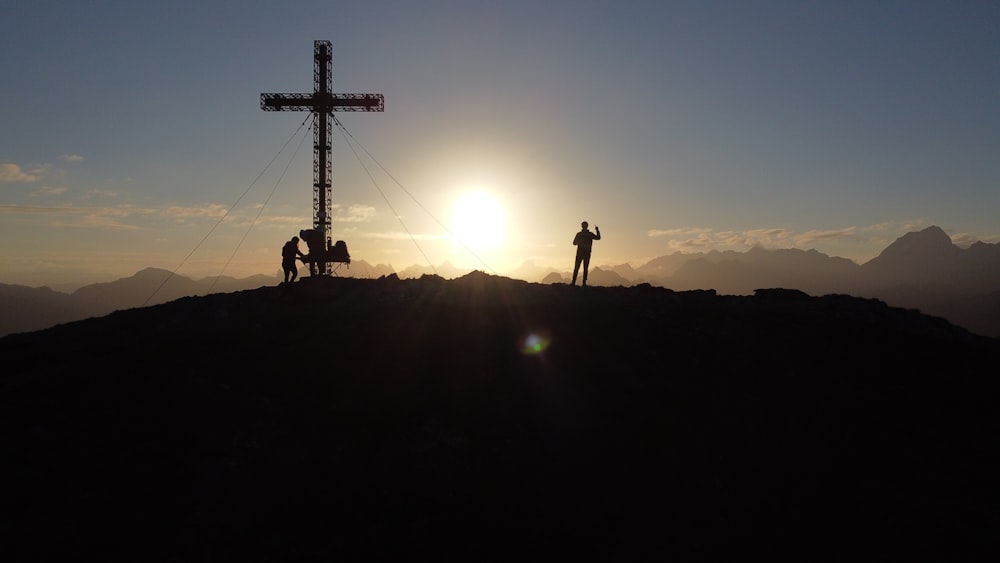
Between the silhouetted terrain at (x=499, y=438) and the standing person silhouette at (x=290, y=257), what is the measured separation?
6.82 ft

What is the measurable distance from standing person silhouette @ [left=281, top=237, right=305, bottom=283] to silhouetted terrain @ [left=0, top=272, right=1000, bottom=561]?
6.82 feet

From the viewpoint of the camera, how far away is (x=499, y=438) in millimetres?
Result: 14547

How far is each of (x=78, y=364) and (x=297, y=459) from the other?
29.8 ft

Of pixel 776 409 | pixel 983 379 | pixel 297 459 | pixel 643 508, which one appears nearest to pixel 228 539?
pixel 297 459

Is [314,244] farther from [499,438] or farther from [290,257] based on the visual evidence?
[499,438]

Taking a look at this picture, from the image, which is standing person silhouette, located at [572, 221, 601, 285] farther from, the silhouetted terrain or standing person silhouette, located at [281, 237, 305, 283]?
standing person silhouette, located at [281, 237, 305, 283]

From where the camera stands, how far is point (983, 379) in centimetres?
1812

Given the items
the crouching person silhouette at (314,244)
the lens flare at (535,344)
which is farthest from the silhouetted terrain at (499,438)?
the crouching person silhouette at (314,244)

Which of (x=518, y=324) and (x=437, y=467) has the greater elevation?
(x=518, y=324)

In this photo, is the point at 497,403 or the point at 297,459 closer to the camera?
the point at 297,459

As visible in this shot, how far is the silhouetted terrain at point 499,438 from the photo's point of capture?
1188 cm

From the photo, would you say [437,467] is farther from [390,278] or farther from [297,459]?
[390,278]

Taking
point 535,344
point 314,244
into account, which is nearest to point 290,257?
point 314,244

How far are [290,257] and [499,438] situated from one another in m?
12.7
